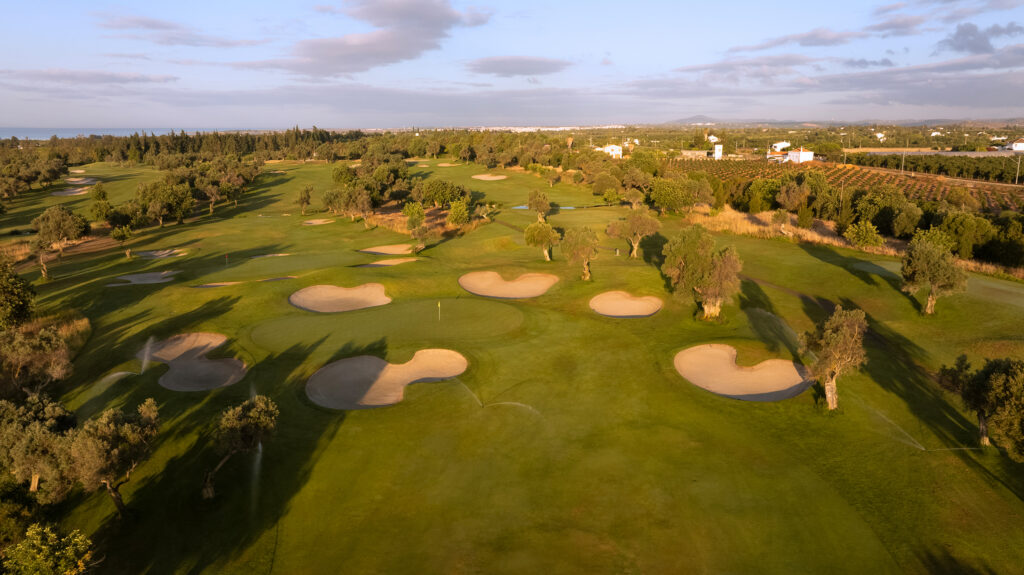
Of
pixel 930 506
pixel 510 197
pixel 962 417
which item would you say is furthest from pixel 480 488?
pixel 510 197

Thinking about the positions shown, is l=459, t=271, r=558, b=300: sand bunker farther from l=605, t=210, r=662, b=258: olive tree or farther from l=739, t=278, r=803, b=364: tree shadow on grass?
l=739, t=278, r=803, b=364: tree shadow on grass

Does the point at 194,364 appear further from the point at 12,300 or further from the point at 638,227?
the point at 638,227

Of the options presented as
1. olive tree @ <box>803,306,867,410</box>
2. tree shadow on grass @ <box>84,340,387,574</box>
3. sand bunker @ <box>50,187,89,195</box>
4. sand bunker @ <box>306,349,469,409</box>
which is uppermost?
sand bunker @ <box>50,187,89,195</box>

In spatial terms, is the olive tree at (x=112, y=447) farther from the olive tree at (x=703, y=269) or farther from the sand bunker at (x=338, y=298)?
the olive tree at (x=703, y=269)

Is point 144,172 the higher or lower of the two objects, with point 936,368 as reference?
higher

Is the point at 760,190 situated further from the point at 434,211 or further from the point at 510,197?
the point at 434,211

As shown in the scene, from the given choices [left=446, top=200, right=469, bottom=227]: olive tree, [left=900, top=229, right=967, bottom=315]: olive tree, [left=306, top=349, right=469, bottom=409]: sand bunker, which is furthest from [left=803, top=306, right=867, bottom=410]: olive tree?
[left=446, top=200, right=469, bottom=227]: olive tree
